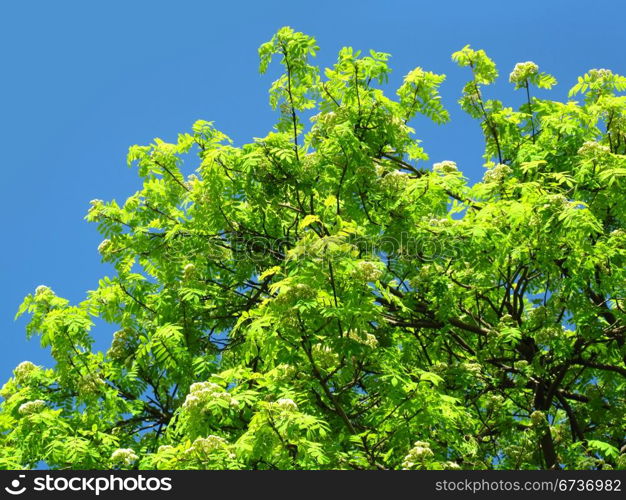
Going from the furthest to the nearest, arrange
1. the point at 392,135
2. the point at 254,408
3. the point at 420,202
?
the point at 392,135 < the point at 420,202 < the point at 254,408

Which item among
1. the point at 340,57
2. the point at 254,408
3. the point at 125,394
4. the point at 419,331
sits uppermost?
the point at 340,57

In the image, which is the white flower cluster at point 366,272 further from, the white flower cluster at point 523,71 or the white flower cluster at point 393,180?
the white flower cluster at point 523,71

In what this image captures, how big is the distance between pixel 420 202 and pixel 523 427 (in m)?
3.99

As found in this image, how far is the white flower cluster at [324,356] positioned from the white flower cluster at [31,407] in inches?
154

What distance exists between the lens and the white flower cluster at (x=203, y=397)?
31.7ft

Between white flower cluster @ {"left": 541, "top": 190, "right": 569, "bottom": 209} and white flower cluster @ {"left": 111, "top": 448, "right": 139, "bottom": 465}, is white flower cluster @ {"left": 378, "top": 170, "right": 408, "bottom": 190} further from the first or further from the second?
white flower cluster @ {"left": 111, "top": 448, "right": 139, "bottom": 465}

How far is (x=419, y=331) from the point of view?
14555 mm

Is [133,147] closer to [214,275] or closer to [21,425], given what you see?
[214,275]

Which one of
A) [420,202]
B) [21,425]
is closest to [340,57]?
[420,202]

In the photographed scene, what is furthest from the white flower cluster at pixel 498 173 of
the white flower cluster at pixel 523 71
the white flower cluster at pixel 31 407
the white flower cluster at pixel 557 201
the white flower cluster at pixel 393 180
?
the white flower cluster at pixel 31 407

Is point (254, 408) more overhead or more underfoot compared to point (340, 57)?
more underfoot

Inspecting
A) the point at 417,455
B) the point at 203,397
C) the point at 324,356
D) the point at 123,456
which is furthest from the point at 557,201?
the point at 123,456

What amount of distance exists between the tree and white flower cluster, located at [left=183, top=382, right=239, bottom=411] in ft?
0.98

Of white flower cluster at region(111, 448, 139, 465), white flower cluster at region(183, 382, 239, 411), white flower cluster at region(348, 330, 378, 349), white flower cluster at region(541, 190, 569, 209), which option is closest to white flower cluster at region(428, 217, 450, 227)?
white flower cluster at region(541, 190, 569, 209)
